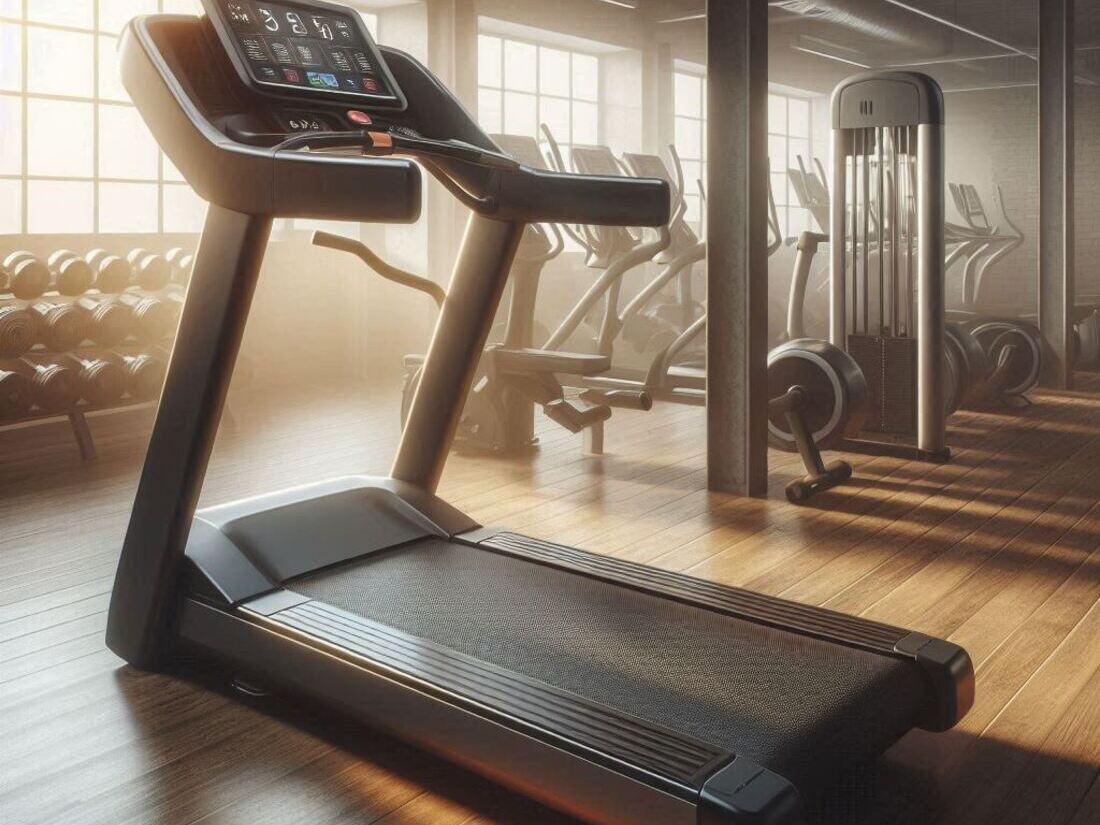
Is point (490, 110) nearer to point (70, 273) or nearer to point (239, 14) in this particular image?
point (70, 273)

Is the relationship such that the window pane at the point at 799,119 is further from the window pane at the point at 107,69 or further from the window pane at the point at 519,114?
the window pane at the point at 107,69

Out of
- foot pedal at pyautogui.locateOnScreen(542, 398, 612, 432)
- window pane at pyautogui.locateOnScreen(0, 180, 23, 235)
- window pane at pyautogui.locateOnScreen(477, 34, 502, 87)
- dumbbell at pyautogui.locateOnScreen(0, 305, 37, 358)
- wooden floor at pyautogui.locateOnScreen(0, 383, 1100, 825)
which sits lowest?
wooden floor at pyautogui.locateOnScreen(0, 383, 1100, 825)

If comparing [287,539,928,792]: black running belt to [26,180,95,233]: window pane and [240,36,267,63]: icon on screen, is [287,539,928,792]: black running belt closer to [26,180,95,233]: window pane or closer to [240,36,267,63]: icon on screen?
[240,36,267,63]: icon on screen

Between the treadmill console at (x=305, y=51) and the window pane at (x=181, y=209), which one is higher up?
the window pane at (x=181, y=209)

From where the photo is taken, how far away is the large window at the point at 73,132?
5352 mm

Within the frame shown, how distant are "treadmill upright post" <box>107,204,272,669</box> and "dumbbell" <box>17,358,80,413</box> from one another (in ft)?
7.05

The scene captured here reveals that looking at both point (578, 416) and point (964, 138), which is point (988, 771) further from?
point (964, 138)

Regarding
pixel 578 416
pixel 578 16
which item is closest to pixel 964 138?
pixel 578 16

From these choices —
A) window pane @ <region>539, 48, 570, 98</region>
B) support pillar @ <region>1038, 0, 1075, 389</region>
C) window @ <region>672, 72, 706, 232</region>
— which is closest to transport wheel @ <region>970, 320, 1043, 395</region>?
support pillar @ <region>1038, 0, 1075, 389</region>

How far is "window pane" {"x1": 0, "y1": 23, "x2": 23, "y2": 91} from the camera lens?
525 cm

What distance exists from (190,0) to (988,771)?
227 inches

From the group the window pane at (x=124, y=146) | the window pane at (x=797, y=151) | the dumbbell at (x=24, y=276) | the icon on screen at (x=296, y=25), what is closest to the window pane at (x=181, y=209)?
the window pane at (x=124, y=146)

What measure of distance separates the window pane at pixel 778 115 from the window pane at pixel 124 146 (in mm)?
3237

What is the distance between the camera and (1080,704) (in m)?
2.03
